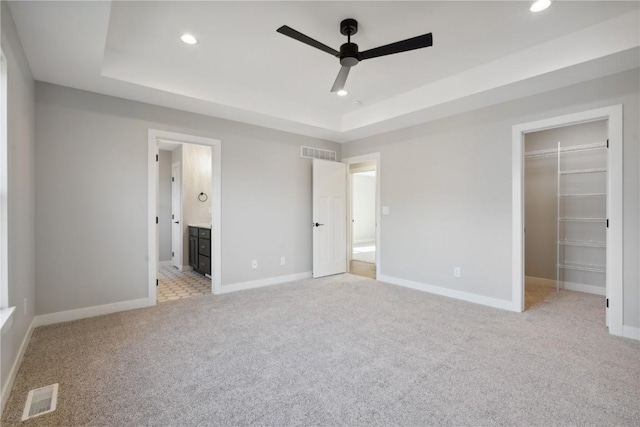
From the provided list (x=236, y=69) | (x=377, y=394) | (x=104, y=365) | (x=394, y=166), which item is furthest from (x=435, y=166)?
(x=104, y=365)

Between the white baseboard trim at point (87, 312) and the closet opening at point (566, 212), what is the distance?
191 inches

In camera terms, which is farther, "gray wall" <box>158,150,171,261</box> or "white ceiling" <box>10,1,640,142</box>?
"gray wall" <box>158,150,171,261</box>

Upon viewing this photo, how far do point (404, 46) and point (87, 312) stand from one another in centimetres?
408

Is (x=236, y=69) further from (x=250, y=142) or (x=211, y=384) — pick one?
(x=211, y=384)

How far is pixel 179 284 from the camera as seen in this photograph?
484cm

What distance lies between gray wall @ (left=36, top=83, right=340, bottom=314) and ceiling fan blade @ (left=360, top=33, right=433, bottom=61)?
260 centimetres

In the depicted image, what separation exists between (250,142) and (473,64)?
3.07m

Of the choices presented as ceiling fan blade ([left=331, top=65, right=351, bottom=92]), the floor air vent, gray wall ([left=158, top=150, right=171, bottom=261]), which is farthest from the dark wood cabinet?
ceiling fan blade ([left=331, top=65, right=351, bottom=92])

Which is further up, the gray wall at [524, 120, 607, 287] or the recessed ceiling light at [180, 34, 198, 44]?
the recessed ceiling light at [180, 34, 198, 44]

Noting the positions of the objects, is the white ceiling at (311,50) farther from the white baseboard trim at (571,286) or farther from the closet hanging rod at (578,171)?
the white baseboard trim at (571,286)

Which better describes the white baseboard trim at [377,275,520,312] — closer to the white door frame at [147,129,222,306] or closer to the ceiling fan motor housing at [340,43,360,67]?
the white door frame at [147,129,222,306]

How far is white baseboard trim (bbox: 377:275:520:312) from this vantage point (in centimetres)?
364

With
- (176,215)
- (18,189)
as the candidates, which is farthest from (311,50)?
(176,215)

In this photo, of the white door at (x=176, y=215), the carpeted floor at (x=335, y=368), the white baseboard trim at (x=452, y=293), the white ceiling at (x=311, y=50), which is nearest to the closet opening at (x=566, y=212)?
the white baseboard trim at (x=452, y=293)
